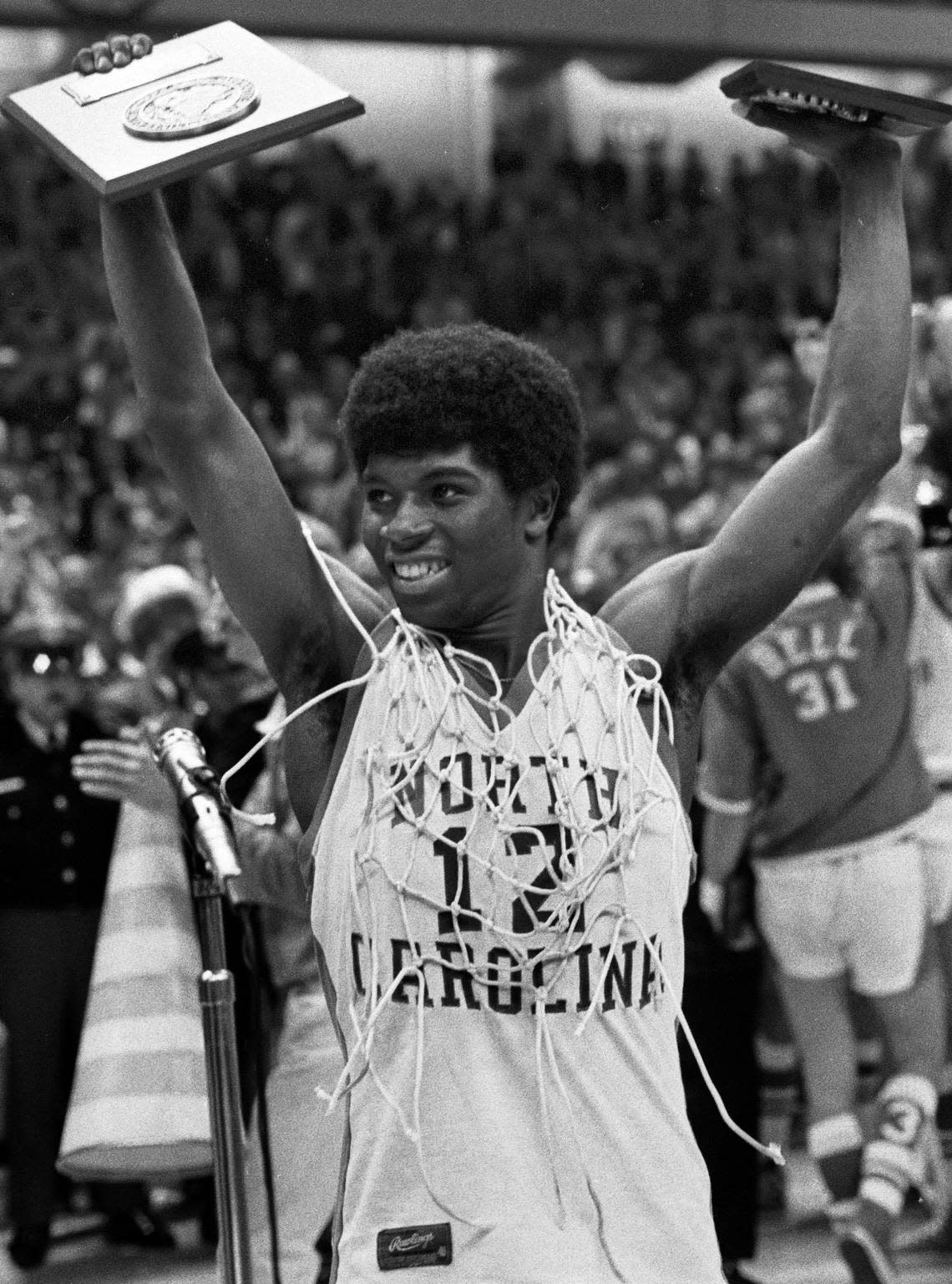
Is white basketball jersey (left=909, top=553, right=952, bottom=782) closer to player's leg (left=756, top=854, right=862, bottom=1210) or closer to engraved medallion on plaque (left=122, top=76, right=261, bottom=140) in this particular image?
player's leg (left=756, top=854, right=862, bottom=1210)

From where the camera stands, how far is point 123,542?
37.2 ft

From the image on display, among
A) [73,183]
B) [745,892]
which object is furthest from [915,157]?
[745,892]

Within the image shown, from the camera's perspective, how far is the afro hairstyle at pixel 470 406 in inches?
85.4

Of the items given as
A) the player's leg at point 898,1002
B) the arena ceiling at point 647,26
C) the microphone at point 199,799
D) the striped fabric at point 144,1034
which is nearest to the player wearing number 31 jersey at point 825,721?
the player's leg at point 898,1002

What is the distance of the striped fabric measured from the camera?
4387 millimetres

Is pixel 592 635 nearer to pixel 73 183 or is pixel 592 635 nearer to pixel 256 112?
pixel 256 112

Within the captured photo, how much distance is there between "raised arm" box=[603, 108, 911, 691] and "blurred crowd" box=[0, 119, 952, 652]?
6.57 m

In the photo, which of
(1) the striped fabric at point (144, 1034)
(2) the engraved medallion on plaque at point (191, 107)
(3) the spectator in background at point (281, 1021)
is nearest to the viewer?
(2) the engraved medallion on plaque at point (191, 107)

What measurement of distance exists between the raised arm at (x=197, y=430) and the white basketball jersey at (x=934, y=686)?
11.3 feet

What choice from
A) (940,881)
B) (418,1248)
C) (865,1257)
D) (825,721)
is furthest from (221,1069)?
(940,881)

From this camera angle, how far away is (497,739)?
2.13 meters

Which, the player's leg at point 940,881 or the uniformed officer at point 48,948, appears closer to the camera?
the player's leg at point 940,881

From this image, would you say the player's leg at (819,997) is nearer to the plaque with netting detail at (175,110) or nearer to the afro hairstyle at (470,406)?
the afro hairstyle at (470,406)

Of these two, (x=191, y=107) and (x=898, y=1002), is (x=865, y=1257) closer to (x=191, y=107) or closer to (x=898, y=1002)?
(x=898, y=1002)
